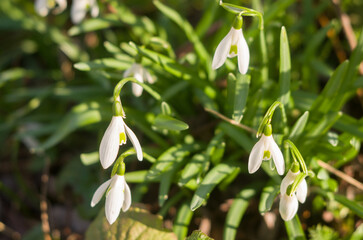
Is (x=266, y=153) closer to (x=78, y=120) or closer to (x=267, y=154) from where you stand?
(x=267, y=154)

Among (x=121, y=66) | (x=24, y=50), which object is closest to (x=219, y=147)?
(x=121, y=66)

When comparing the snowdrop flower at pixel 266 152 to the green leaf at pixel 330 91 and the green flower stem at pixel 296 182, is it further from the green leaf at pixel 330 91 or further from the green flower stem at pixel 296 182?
the green leaf at pixel 330 91

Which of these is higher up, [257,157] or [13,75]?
[257,157]

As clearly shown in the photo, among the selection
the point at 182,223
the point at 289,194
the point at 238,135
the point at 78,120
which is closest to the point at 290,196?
the point at 289,194

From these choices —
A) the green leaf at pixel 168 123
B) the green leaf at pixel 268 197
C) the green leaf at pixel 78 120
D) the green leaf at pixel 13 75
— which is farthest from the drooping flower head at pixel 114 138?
the green leaf at pixel 13 75

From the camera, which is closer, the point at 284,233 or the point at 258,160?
the point at 258,160

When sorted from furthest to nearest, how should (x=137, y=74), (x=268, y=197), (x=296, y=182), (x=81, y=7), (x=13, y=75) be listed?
(x=13, y=75), (x=81, y=7), (x=137, y=74), (x=268, y=197), (x=296, y=182)

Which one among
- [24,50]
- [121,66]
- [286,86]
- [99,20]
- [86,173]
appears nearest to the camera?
[286,86]

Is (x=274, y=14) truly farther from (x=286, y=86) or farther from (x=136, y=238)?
(x=136, y=238)
